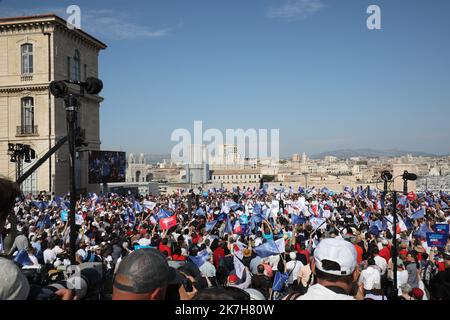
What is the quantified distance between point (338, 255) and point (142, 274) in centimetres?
122

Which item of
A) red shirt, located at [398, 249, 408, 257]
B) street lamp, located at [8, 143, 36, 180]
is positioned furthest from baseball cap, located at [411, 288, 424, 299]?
street lamp, located at [8, 143, 36, 180]

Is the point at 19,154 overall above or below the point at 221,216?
above

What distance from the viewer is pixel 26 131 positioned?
37.1m

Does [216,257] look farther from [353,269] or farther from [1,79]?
[1,79]

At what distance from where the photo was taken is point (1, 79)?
3766 cm

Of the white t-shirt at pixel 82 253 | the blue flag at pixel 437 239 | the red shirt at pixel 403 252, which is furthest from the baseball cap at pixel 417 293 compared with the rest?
the white t-shirt at pixel 82 253

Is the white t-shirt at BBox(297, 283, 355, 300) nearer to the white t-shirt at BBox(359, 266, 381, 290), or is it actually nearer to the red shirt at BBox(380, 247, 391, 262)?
the white t-shirt at BBox(359, 266, 381, 290)

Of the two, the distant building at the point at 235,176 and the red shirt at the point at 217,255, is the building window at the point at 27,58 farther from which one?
the distant building at the point at 235,176

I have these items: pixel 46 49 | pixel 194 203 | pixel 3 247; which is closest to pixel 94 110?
pixel 46 49

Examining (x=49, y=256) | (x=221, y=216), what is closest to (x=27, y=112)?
(x=221, y=216)

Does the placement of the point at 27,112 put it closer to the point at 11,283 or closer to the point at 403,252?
the point at 403,252

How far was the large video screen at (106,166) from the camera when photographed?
3809cm

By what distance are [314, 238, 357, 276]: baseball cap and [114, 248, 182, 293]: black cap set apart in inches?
38.4
